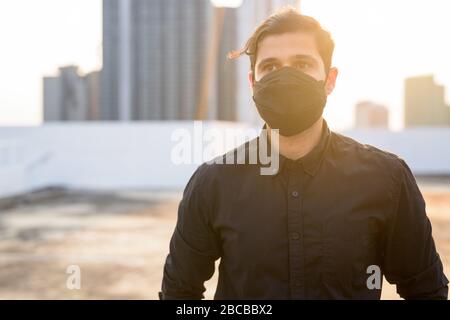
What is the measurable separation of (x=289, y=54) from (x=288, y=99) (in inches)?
5.9

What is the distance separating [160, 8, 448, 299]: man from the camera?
1.45 meters

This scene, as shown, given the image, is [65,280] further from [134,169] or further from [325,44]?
[134,169]

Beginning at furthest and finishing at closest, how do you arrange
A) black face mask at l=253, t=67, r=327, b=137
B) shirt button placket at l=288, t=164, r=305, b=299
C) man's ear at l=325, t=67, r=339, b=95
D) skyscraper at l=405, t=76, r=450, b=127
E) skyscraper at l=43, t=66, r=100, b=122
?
skyscraper at l=405, t=76, r=450, b=127 < skyscraper at l=43, t=66, r=100, b=122 < man's ear at l=325, t=67, r=339, b=95 < black face mask at l=253, t=67, r=327, b=137 < shirt button placket at l=288, t=164, r=305, b=299

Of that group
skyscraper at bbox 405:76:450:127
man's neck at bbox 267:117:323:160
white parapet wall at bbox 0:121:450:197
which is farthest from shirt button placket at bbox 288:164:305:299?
skyscraper at bbox 405:76:450:127

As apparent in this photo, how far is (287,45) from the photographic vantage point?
1563mm

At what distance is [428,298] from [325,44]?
90cm

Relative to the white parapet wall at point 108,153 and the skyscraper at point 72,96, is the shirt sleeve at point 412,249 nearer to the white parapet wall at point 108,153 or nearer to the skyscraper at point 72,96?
the white parapet wall at point 108,153

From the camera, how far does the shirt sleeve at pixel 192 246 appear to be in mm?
1515

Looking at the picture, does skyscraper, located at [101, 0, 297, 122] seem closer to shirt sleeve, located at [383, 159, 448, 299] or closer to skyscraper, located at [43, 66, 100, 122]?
skyscraper, located at [43, 66, 100, 122]

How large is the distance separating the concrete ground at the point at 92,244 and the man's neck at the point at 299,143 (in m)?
2.85

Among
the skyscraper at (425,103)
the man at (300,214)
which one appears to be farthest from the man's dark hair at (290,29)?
the skyscraper at (425,103)

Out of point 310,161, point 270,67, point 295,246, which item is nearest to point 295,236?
point 295,246

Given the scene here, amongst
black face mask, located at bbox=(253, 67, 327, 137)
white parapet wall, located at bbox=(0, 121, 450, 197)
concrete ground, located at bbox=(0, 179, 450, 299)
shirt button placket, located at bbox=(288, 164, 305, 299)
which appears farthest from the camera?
white parapet wall, located at bbox=(0, 121, 450, 197)

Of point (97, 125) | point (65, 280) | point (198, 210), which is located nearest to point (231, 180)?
point (198, 210)
